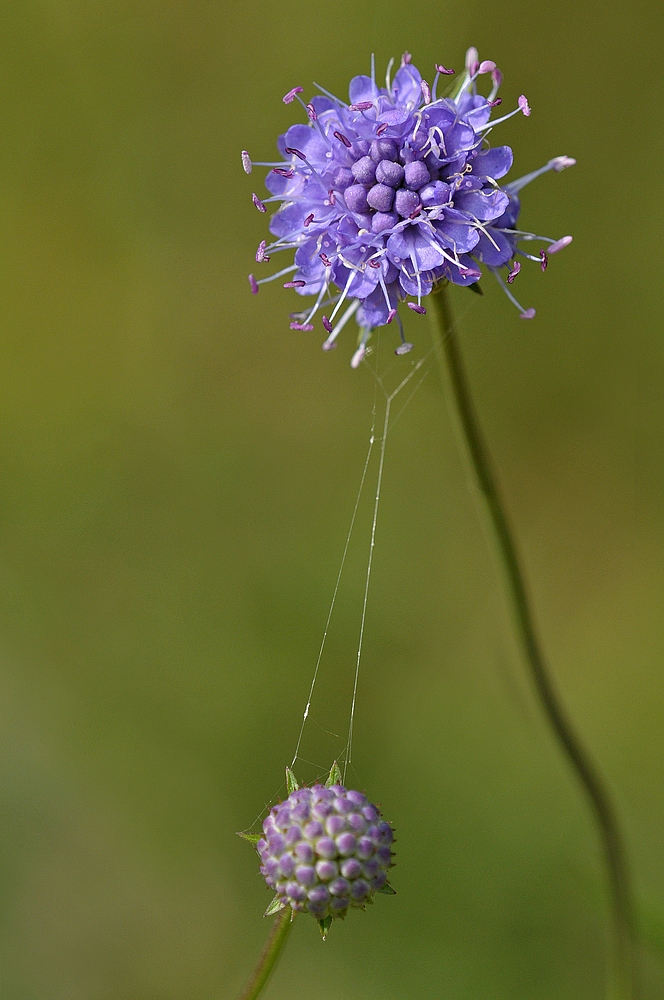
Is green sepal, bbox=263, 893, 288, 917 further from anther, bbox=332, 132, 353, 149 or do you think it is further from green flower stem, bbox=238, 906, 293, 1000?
anther, bbox=332, 132, 353, 149

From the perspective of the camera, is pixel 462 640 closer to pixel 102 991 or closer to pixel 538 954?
pixel 538 954

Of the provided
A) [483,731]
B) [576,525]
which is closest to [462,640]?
[483,731]

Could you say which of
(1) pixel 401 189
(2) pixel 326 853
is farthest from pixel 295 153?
(2) pixel 326 853

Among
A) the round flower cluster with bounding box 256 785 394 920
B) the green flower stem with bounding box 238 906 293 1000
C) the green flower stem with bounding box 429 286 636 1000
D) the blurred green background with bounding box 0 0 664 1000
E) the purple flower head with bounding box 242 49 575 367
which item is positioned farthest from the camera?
the blurred green background with bounding box 0 0 664 1000

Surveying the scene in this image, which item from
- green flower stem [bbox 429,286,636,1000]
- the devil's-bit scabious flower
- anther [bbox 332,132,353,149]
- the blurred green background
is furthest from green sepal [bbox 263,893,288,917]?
the blurred green background

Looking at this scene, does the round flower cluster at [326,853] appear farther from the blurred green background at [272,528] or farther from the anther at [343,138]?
the blurred green background at [272,528]
